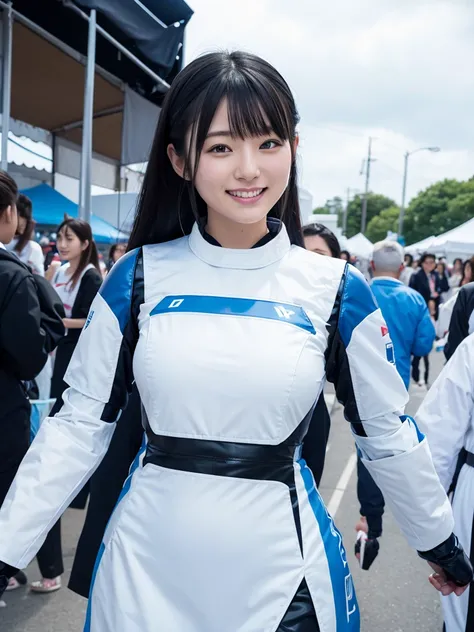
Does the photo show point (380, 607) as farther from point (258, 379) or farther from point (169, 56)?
point (169, 56)

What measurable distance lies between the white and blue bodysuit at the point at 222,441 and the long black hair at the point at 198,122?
7.3 inches

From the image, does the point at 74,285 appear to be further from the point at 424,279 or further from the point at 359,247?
the point at 359,247

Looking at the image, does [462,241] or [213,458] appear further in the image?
[462,241]

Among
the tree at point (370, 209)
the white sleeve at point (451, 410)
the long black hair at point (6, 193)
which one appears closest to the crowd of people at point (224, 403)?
the white sleeve at point (451, 410)

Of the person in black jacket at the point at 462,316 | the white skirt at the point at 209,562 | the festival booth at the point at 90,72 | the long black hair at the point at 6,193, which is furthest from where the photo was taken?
the festival booth at the point at 90,72

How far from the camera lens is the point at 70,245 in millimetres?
4508

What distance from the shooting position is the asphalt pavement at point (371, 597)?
300cm

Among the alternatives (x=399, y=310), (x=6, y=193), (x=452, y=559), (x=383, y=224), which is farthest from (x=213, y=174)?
(x=383, y=224)

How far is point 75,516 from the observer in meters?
4.16

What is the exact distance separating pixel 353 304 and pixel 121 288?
50cm

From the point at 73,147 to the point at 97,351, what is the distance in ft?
36.4

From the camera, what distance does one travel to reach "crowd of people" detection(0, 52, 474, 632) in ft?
4.32

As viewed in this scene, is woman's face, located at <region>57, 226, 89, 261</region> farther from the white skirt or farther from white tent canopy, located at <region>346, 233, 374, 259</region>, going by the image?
→ white tent canopy, located at <region>346, 233, 374, 259</region>

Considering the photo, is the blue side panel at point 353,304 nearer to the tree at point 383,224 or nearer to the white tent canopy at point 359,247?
the white tent canopy at point 359,247
